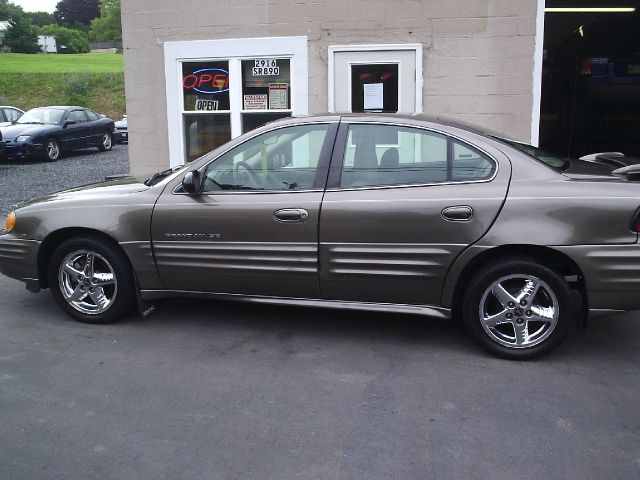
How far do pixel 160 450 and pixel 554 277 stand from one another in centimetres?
261

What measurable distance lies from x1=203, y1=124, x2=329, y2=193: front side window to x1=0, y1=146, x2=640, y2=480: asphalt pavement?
1.11 m

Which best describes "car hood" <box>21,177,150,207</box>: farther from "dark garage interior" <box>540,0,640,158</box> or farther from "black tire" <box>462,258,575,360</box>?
"dark garage interior" <box>540,0,640,158</box>

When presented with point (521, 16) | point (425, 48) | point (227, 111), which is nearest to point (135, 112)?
point (227, 111)

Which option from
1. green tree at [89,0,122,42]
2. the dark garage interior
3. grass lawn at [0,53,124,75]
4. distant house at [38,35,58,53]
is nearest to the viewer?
the dark garage interior

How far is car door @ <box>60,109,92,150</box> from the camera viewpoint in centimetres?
1873

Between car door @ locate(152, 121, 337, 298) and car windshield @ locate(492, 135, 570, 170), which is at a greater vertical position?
car windshield @ locate(492, 135, 570, 170)

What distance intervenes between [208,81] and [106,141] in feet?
44.4

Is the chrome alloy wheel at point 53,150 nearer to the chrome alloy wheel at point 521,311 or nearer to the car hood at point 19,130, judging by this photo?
the car hood at point 19,130

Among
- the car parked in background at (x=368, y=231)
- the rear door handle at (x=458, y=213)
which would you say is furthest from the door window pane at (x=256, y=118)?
the rear door handle at (x=458, y=213)

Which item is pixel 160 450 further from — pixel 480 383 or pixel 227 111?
pixel 227 111

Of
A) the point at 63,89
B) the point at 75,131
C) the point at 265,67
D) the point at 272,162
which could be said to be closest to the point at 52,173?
the point at 75,131

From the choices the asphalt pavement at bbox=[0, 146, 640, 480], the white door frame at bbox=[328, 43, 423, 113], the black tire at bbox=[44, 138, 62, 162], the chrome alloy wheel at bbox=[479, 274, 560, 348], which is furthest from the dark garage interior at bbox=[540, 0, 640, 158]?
the black tire at bbox=[44, 138, 62, 162]

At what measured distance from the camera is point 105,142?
21109 millimetres

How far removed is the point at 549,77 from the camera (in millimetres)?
12844
